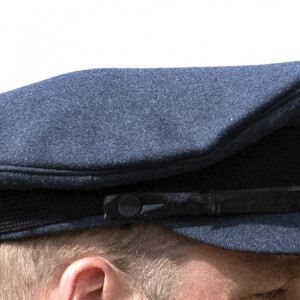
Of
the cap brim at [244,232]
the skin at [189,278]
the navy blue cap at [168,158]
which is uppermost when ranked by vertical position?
the navy blue cap at [168,158]

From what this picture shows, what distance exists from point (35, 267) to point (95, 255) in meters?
0.14

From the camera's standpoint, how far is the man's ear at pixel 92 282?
4.82 ft

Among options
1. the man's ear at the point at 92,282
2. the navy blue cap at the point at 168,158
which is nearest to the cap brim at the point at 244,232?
the navy blue cap at the point at 168,158

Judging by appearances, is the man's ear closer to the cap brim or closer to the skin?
the skin

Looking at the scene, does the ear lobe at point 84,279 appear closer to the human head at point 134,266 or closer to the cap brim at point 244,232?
the human head at point 134,266

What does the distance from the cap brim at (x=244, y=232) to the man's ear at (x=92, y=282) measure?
155 mm

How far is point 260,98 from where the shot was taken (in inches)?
54.5

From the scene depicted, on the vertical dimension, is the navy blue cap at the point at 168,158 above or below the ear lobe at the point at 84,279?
above

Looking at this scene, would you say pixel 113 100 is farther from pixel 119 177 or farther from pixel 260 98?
pixel 260 98

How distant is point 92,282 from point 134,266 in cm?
9

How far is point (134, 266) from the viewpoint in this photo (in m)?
1.49

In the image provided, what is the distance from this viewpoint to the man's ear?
147 cm

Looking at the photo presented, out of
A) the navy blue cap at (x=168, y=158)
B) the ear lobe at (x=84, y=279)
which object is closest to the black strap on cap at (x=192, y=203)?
the navy blue cap at (x=168, y=158)

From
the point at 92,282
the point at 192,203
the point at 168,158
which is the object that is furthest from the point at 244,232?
the point at 92,282
